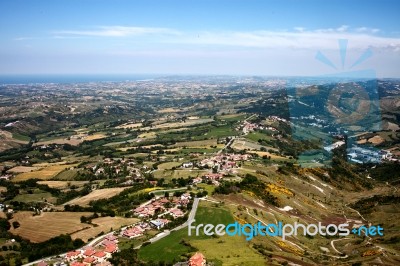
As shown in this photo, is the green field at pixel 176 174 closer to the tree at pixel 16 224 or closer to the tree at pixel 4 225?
the tree at pixel 16 224

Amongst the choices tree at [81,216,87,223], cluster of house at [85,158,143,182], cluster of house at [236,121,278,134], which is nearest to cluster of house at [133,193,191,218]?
tree at [81,216,87,223]

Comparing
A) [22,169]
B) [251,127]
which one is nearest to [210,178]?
[22,169]

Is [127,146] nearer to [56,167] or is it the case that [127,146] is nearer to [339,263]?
[56,167]

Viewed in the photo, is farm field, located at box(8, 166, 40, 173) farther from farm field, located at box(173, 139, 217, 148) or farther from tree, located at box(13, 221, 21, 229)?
tree, located at box(13, 221, 21, 229)

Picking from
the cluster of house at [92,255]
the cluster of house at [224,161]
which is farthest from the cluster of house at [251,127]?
the cluster of house at [92,255]

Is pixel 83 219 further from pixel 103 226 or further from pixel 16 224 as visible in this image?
pixel 16 224

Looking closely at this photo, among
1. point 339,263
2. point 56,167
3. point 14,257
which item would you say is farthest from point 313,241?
point 56,167
